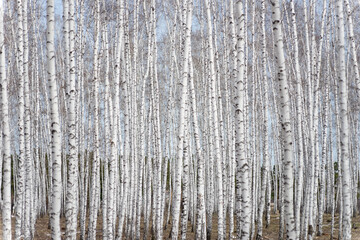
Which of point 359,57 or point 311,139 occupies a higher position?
point 359,57

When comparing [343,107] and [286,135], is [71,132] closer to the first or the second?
[286,135]

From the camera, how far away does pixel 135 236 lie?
32.1ft

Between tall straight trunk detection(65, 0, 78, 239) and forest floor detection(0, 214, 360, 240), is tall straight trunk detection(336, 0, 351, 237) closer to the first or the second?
tall straight trunk detection(65, 0, 78, 239)

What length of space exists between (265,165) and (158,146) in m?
3.36

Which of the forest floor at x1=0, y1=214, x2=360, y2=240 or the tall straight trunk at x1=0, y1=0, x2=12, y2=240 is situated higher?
the tall straight trunk at x1=0, y1=0, x2=12, y2=240

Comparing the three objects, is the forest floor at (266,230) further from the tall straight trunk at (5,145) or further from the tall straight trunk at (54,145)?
the tall straight trunk at (54,145)

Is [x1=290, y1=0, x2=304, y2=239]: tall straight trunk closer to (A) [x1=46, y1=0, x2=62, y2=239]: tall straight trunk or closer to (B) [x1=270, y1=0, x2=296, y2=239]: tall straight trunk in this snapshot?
(B) [x1=270, y1=0, x2=296, y2=239]: tall straight trunk

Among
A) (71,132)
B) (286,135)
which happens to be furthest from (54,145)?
(286,135)

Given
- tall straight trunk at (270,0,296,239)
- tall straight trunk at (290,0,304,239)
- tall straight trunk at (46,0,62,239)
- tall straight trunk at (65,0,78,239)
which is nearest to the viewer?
tall straight trunk at (270,0,296,239)

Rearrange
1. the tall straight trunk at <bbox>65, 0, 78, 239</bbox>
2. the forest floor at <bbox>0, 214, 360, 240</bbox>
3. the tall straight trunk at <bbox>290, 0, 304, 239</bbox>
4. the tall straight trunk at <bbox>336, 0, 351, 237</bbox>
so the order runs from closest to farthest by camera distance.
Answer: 1. the tall straight trunk at <bbox>65, 0, 78, 239</bbox>
2. the tall straight trunk at <bbox>336, 0, 351, 237</bbox>
3. the tall straight trunk at <bbox>290, 0, 304, 239</bbox>
4. the forest floor at <bbox>0, 214, 360, 240</bbox>

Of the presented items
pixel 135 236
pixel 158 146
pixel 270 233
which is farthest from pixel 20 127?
pixel 270 233

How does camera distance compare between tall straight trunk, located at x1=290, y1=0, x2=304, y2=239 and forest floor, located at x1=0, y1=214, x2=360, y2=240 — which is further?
forest floor, located at x1=0, y1=214, x2=360, y2=240

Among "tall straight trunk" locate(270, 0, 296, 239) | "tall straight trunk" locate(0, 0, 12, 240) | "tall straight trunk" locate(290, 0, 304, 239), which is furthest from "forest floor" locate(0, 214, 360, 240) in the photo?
"tall straight trunk" locate(270, 0, 296, 239)

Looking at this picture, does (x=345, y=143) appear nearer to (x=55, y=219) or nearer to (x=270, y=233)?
(x=55, y=219)
